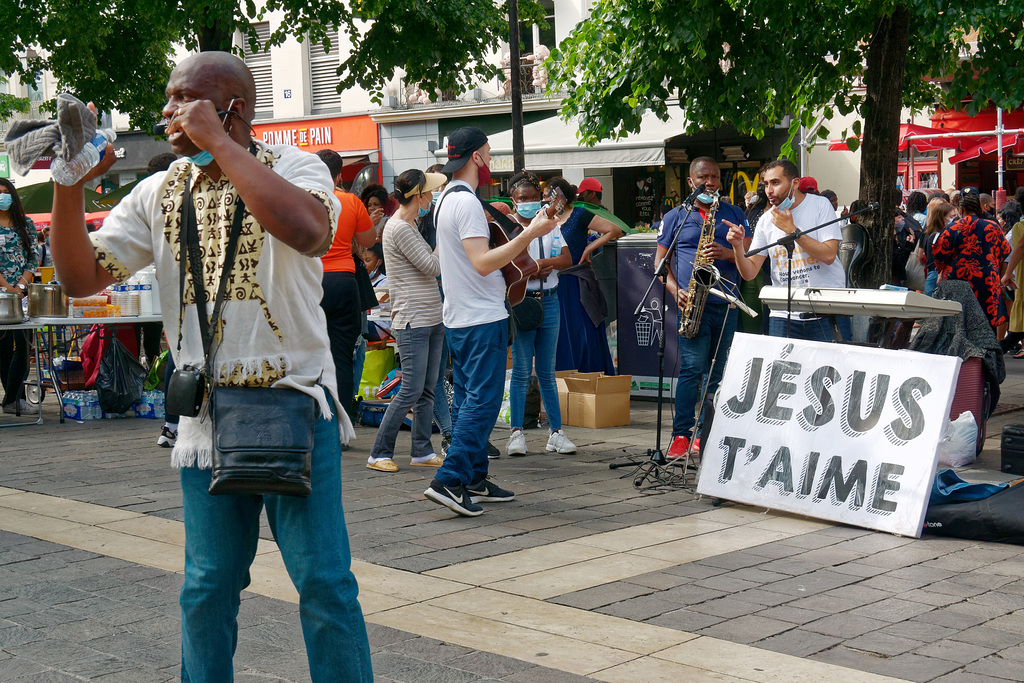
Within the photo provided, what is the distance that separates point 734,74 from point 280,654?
8.09 metres

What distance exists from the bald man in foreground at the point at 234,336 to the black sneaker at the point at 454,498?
10.6 feet

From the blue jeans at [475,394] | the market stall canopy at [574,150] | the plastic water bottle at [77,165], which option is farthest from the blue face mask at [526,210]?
the market stall canopy at [574,150]

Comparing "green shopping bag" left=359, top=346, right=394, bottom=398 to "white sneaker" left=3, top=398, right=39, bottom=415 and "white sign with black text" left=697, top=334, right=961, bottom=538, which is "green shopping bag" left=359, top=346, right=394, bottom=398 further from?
"white sign with black text" left=697, top=334, right=961, bottom=538

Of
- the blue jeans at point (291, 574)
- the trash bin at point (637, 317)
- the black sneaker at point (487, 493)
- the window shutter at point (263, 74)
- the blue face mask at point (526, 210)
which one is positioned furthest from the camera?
the window shutter at point (263, 74)

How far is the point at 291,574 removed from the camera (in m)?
2.77

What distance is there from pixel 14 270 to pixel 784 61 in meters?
7.26

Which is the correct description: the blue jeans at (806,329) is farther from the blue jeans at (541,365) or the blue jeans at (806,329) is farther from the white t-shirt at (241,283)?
the white t-shirt at (241,283)

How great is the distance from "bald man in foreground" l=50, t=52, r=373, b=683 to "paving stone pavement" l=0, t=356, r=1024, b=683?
1041 millimetres

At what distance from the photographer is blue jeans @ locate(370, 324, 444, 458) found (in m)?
7.41

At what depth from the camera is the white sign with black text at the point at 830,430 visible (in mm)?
5629

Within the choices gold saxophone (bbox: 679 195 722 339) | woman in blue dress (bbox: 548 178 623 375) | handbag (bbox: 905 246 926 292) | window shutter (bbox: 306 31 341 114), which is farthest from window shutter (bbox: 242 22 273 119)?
gold saxophone (bbox: 679 195 722 339)

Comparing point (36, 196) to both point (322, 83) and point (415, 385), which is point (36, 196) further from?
point (322, 83)

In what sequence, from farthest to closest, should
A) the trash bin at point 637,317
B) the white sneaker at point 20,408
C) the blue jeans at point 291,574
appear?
1. the white sneaker at point 20,408
2. the trash bin at point 637,317
3. the blue jeans at point 291,574

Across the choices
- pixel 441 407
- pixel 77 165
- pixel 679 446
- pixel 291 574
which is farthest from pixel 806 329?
pixel 77 165
